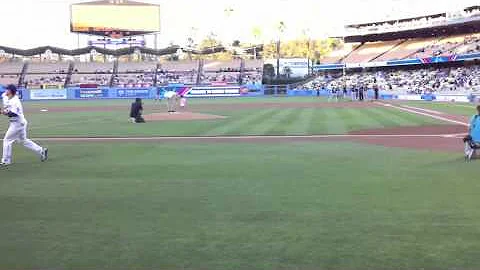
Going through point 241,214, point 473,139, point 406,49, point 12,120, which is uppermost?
point 406,49

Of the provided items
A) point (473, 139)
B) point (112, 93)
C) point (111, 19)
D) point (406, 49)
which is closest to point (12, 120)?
point (473, 139)

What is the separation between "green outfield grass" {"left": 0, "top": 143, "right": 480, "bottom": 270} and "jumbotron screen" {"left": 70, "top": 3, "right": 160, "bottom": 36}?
6834 cm

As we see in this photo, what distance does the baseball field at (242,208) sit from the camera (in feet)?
19.3

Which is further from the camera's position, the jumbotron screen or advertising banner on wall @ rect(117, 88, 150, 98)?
the jumbotron screen

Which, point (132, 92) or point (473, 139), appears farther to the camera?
point (132, 92)

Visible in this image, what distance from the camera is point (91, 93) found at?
75562 millimetres

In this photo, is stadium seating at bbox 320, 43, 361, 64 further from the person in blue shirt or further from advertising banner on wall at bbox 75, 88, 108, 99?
the person in blue shirt

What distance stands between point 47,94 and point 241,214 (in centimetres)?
7256

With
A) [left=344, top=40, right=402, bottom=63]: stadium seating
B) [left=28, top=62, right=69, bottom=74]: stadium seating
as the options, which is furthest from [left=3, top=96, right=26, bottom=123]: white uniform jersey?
[left=28, top=62, right=69, bottom=74]: stadium seating

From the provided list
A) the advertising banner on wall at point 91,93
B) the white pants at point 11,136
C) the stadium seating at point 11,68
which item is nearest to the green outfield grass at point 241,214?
the white pants at point 11,136

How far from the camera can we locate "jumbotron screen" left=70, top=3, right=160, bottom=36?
257ft

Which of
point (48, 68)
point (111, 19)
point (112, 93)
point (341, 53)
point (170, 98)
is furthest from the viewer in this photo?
point (341, 53)

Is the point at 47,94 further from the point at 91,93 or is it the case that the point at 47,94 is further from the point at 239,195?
the point at 239,195

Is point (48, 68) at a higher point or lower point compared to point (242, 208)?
higher
